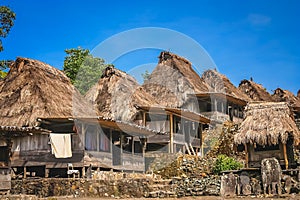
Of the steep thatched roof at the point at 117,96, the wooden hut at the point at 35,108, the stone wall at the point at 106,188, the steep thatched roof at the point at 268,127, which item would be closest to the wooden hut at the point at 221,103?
the steep thatched roof at the point at 117,96

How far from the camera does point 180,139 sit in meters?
27.1

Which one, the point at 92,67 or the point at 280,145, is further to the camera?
the point at 92,67

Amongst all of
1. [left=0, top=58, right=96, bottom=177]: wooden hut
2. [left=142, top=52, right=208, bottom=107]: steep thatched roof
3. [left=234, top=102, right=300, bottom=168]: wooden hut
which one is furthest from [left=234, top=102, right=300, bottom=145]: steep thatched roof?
[left=142, top=52, right=208, bottom=107]: steep thatched roof

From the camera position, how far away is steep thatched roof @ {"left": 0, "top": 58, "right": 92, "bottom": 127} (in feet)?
63.9

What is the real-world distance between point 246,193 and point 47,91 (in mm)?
11197

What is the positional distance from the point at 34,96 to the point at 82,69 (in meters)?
20.7

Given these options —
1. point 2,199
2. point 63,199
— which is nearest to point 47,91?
point 63,199

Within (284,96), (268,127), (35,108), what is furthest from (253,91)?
(35,108)

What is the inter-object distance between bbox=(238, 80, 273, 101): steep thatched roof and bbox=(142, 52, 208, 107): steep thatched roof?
8.42 meters

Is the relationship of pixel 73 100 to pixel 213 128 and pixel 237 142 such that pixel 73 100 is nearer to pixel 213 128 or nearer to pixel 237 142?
pixel 237 142

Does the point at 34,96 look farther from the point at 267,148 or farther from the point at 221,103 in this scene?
the point at 221,103

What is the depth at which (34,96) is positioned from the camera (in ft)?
66.9

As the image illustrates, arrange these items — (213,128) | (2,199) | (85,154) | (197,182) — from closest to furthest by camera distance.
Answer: (2,199) → (197,182) → (85,154) → (213,128)

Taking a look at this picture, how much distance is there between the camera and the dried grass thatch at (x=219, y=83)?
126ft
